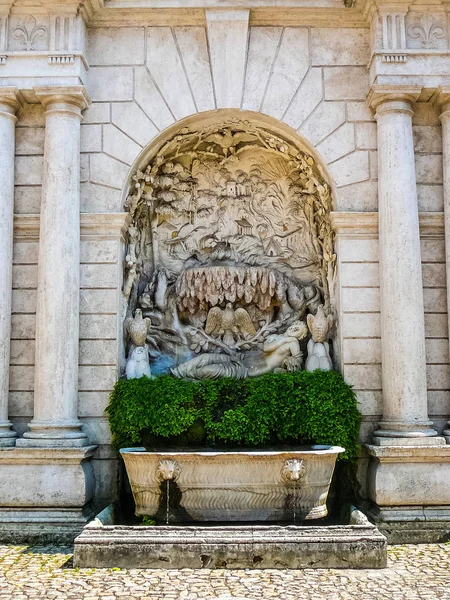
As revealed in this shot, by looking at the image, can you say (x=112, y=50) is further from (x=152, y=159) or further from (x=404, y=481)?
(x=404, y=481)

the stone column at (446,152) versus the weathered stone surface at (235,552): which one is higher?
the stone column at (446,152)

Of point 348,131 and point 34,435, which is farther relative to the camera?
point 348,131

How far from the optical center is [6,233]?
9.45 meters

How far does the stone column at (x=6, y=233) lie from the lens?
9.20 metres

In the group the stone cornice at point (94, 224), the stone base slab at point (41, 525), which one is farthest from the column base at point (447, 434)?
the stone cornice at point (94, 224)

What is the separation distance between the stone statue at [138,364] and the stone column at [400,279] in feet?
10.8

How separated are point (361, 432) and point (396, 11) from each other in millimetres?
5956

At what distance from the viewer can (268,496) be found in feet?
26.1

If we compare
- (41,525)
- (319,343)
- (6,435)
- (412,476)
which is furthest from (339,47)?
(41,525)

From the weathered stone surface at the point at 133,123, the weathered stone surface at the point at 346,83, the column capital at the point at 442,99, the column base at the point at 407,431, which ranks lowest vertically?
the column base at the point at 407,431

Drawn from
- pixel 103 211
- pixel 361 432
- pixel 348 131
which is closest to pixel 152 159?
pixel 103 211

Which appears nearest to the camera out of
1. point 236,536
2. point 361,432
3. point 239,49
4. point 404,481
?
point 236,536

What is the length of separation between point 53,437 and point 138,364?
1.55m

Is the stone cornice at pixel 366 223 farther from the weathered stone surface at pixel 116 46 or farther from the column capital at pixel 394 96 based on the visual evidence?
the weathered stone surface at pixel 116 46
